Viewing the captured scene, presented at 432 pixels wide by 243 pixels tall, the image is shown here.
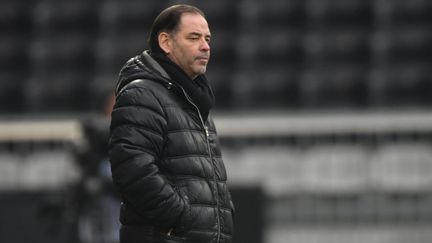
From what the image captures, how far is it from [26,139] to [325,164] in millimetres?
2015

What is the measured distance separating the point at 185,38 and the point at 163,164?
329 mm

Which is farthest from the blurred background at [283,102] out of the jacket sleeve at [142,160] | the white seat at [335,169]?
the jacket sleeve at [142,160]

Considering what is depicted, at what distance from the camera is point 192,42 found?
3432 millimetres

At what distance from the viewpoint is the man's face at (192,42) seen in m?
3.43

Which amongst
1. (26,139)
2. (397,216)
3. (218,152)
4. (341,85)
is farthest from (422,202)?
(218,152)

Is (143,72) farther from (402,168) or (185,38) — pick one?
(402,168)

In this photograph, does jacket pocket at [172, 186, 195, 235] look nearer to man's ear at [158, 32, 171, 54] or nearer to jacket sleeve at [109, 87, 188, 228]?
jacket sleeve at [109, 87, 188, 228]

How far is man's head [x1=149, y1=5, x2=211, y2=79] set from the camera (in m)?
3.43

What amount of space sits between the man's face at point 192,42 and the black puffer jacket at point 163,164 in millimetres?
71

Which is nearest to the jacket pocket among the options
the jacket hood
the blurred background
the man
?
the man

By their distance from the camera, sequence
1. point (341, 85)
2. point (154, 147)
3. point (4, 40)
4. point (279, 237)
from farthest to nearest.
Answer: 1. point (4, 40)
2. point (341, 85)
3. point (279, 237)
4. point (154, 147)

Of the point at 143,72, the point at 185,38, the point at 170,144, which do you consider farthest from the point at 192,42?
the point at 170,144

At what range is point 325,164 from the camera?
909 centimetres

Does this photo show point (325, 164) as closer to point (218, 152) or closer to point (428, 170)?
point (428, 170)
